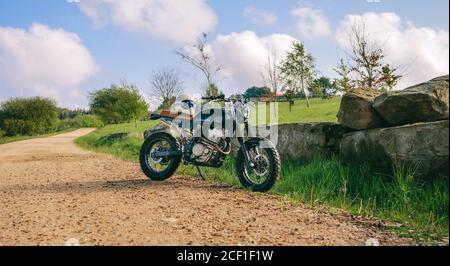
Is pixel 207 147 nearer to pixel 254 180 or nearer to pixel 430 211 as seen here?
pixel 254 180

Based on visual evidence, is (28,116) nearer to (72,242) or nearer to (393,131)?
(72,242)

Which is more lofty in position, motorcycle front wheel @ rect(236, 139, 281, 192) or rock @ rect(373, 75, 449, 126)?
rock @ rect(373, 75, 449, 126)

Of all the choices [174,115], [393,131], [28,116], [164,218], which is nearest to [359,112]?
[393,131]

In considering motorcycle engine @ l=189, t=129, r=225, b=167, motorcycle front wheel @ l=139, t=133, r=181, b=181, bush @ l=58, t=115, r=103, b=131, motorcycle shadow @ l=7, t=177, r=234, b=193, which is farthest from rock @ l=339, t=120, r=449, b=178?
bush @ l=58, t=115, r=103, b=131

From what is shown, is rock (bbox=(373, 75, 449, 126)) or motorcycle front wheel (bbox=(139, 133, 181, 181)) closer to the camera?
rock (bbox=(373, 75, 449, 126))

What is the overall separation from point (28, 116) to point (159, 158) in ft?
208

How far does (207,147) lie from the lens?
6934mm

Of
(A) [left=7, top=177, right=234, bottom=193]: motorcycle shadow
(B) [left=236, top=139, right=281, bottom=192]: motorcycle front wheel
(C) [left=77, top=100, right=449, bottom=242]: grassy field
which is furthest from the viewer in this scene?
(A) [left=7, top=177, right=234, bottom=193]: motorcycle shadow

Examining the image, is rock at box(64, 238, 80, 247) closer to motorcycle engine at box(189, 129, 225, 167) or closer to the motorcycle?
the motorcycle

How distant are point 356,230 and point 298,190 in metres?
1.97

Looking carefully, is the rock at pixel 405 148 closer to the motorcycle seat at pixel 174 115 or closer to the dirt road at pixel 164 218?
the dirt road at pixel 164 218

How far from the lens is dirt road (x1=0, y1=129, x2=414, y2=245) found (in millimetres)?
3738

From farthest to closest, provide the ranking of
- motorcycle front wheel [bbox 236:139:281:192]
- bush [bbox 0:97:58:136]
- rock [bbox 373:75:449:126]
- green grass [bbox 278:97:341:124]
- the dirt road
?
1. bush [bbox 0:97:58:136]
2. green grass [bbox 278:97:341:124]
3. motorcycle front wheel [bbox 236:139:281:192]
4. rock [bbox 373:75:449:126]
5. the dirt road
